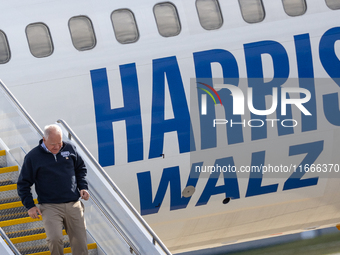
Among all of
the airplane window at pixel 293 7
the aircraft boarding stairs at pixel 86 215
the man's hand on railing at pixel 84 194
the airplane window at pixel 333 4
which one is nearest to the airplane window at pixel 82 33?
the aircraft boarding stairs at pixel 86 215

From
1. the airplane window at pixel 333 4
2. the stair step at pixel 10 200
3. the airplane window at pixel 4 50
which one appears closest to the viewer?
the stair step at pixel 10 200

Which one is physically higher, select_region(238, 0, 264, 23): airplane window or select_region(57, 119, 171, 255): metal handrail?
select_region(238, 0, 264, 23): airplane window

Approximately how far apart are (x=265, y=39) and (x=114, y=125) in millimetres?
2714

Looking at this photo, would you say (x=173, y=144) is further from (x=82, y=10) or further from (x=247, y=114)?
(x=82, y=10)

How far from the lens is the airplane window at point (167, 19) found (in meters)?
7.28

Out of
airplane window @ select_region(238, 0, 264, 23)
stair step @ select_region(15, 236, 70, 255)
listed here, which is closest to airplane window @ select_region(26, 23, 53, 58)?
stair step @ select_region(15, 236, 70, 255)

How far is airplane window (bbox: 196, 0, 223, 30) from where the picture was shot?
7.41m

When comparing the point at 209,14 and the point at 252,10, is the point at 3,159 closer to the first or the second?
the point at 209,14

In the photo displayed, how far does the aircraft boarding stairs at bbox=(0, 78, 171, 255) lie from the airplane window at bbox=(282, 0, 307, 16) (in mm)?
4165

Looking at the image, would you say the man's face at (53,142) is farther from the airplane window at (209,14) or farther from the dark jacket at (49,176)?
the airplane window at (209,14)

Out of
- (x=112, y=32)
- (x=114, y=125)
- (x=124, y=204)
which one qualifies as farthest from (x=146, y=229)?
(x=112, y=32)

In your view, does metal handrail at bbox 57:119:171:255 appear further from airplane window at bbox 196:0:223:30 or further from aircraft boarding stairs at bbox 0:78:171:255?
airplane window at bbox 196:0:223:30

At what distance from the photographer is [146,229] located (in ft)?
16.0

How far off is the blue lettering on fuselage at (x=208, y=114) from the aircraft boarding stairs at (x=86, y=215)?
1.51 metres
